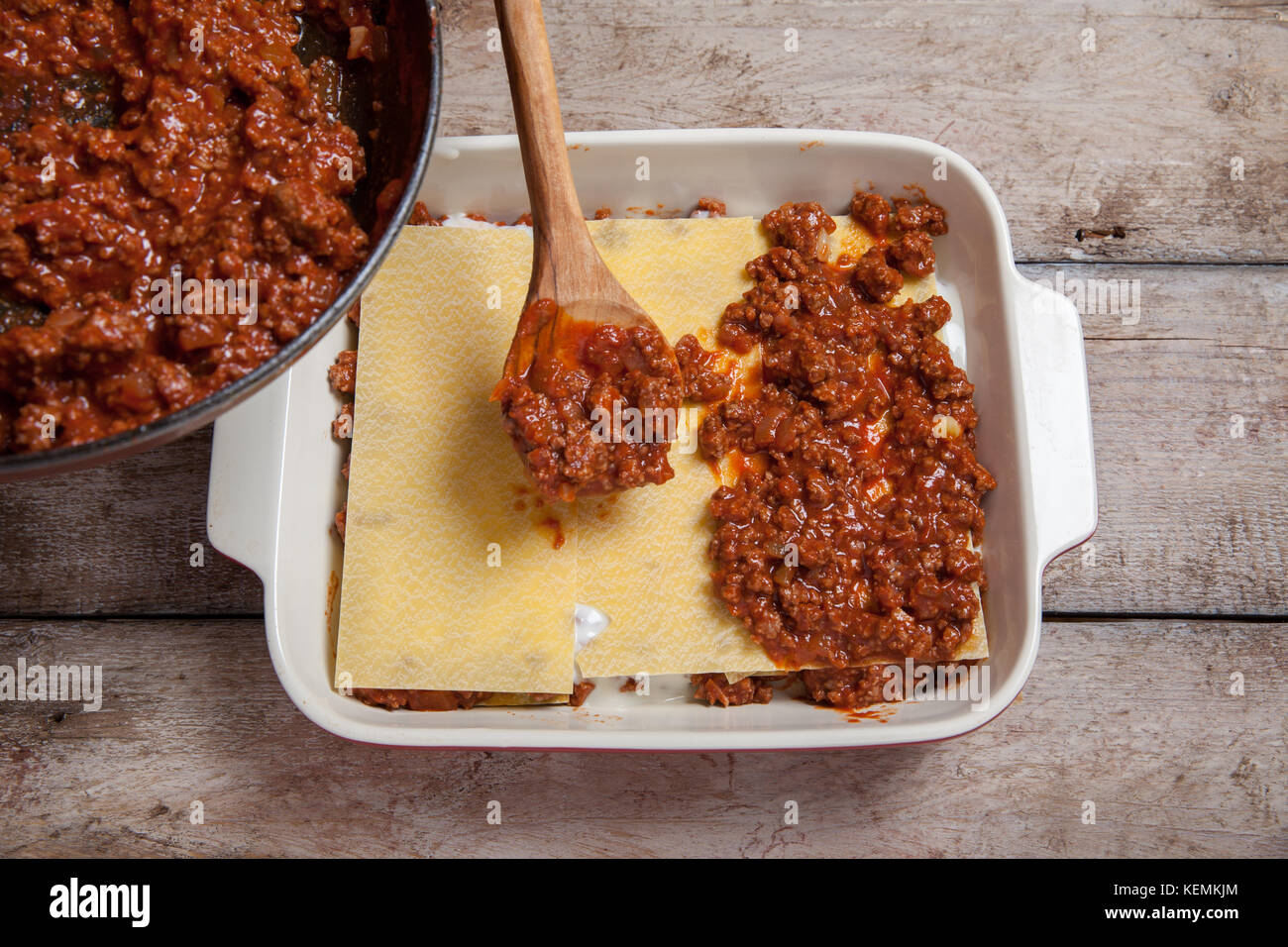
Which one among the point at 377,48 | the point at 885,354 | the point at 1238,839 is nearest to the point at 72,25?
the point at 377,48

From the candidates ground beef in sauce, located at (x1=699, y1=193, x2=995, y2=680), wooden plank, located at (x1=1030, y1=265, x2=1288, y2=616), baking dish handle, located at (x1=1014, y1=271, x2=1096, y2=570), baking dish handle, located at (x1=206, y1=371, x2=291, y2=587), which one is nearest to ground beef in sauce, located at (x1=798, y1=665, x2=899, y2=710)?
ground beef in sauce, located at (x1=699, y1=193, x2=995, y2=680)

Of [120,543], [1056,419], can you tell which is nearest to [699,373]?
[1056,419]

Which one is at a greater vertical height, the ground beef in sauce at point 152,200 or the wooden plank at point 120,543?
the ground beef in sauce at point 152,200

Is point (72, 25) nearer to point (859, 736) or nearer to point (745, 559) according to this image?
point (745, 559)

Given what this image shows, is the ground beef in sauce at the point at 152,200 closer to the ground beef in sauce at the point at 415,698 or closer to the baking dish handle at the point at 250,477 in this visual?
the baking dish handle at the point at 250,477

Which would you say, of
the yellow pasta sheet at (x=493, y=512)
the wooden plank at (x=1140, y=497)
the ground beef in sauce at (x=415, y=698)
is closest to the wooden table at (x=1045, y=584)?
the wooden plank at (x=1140, y=497)

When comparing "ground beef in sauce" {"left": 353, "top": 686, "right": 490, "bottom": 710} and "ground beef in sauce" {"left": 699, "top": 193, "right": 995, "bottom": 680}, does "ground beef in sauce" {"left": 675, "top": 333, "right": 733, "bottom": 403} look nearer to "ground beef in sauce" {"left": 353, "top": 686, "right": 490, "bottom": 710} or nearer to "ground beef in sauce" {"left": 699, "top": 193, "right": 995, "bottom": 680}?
"ground beef in sauce" {"left": 699, "top": 193, "right": 995, "bottom": 680}
